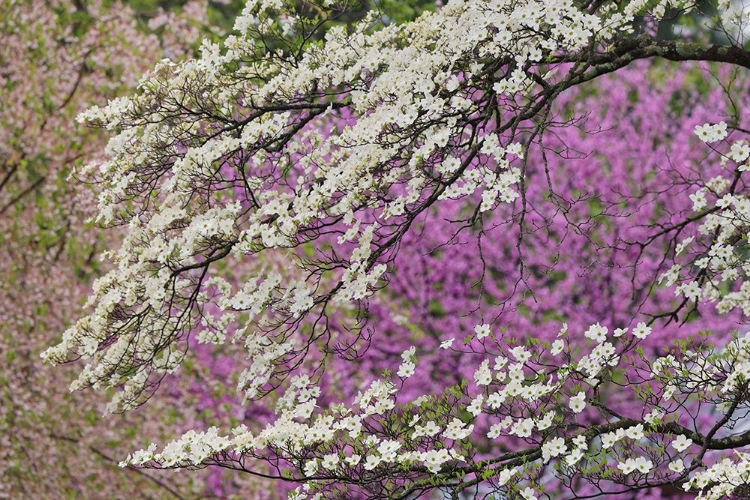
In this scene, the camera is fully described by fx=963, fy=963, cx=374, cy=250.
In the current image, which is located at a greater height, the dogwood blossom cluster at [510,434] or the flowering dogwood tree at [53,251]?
the flowering dogwood tree at [53,251]

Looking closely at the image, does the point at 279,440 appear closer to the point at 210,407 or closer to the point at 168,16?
the point at 210,407

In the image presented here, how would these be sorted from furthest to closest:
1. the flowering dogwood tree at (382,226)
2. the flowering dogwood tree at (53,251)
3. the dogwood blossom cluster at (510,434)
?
the flowering dogwood tree at (53,251), the flowering dogwood tree at (382,226), the dogwood blossom cluster at (510,434)

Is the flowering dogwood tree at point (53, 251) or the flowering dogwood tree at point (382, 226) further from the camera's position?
the flowering dogwood tree at point (53, 251)

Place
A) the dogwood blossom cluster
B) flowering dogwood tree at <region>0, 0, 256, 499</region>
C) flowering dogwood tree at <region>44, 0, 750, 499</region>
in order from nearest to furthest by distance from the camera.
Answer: the dogwood blossom cluster
flowering dogwood tree at <region>44, 0, 750, 499</region>
flowering dogwood tree at <region>0, 0, 256, 499</region>

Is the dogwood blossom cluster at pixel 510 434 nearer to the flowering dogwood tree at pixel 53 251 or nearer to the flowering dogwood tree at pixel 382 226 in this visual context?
the flowering dogwood tree at pixel 382 226

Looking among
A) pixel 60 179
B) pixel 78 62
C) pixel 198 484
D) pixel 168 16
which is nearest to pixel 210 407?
pixel 198 484

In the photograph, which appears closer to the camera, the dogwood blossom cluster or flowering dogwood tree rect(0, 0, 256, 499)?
the dogwood blossom cluster

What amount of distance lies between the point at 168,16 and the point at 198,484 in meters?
5.98

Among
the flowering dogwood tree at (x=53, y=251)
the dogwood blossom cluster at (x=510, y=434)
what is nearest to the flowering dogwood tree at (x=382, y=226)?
the dogwood blossom cluster at (x=510, y=434)

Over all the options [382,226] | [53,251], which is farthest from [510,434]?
[53,251]

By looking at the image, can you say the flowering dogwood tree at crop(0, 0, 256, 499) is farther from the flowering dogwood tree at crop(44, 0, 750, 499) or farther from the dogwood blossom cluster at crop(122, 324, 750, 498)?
the dogwood blossom cluster at crop(122, 324, 750, 498)

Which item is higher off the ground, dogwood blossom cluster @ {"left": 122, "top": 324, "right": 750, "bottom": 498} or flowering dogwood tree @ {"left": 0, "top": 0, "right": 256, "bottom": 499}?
flowering dogwood tree @ {"left": 0, "top": 0, "right": 256, "bottom": 499}

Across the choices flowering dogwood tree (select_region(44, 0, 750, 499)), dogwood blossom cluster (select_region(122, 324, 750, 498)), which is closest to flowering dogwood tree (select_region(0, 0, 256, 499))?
flowering dogwood tree (select_region(44, 0, 750, 499))

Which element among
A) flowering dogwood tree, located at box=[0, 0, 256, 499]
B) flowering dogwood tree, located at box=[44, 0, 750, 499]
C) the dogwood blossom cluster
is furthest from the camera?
flowering dogwood tree, located at box=[0, 0, 256, 499]
